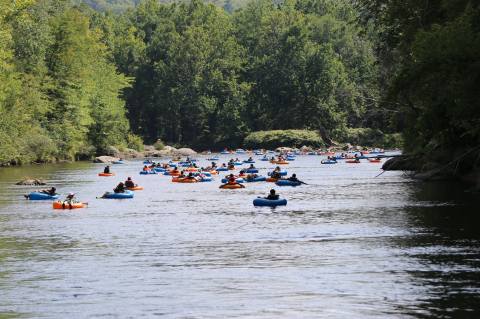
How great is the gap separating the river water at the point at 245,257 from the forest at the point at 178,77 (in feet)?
153

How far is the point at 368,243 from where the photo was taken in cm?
3719

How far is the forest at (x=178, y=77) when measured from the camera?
112m

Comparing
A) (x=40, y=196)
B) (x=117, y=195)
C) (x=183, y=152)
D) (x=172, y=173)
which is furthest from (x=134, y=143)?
(x=40, y=196)

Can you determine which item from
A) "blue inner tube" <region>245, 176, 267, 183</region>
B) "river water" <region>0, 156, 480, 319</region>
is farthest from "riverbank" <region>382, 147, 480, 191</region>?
"blue inner tube" <region>245, 176, 267, 183</region>

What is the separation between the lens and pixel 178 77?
16550cm

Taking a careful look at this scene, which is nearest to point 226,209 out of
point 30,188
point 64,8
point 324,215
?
point 324,215

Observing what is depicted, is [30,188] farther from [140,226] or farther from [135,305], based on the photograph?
[135,305]

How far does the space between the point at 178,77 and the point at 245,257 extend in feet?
436

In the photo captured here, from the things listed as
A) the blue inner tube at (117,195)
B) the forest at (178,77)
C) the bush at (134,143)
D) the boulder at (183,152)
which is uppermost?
the forest at (178,77)

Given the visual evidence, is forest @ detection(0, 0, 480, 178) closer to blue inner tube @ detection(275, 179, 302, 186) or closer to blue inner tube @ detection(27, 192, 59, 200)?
blue inner tube @ detection(275, 179, 302, 186)

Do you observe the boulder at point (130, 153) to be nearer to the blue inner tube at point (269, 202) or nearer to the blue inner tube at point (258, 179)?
the blue inner tube at point (258, 179)

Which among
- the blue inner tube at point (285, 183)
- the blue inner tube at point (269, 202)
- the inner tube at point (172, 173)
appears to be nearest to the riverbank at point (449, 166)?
→ the blue inner tube at point (285, 183)

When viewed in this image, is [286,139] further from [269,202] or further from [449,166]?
[269,202]

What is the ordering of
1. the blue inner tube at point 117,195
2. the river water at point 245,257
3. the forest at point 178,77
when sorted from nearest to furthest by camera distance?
the river water at point 245,257, the blue inner tube at point 117,195, the forest at point 178,77
